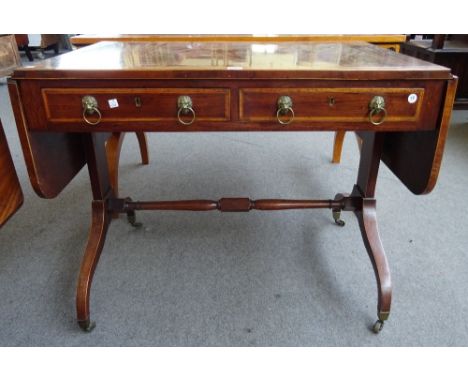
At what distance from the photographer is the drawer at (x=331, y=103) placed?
1040mm

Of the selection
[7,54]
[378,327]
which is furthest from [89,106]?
[7,54]

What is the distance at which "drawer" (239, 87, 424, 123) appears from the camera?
1.04 metres

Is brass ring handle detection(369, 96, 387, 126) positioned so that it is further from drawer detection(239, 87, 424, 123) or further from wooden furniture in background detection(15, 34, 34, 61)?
wooden furniture in background detection(15, 34, 34, 61)

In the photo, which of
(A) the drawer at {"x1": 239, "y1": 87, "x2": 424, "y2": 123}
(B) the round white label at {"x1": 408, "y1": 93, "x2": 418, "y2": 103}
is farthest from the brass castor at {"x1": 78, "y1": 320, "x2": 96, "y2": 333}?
(B) the round white label at {"x1": 408, "y1": 93, "x2": 418, "y2": 103}

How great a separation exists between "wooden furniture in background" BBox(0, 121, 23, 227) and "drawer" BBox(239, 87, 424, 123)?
824 millimetres

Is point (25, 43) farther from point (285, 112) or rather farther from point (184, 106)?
point (285, 112)

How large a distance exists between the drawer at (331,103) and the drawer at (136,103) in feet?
0.25

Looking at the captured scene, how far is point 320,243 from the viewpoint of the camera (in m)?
1.77

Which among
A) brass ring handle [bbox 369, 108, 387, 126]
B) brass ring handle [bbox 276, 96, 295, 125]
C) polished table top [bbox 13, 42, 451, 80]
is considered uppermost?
polished table top [bbox 13, 42, 451, 80]

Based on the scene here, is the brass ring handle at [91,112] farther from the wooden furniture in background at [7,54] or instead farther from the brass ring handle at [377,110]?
the wooden furniture in background at [7,54]

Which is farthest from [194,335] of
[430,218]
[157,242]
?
[430,218]

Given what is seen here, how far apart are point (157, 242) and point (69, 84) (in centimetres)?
93

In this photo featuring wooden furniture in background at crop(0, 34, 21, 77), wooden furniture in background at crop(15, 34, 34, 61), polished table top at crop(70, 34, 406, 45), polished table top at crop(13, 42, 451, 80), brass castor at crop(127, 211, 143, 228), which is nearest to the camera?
polished table top at crop(13, 42, 451, 80)

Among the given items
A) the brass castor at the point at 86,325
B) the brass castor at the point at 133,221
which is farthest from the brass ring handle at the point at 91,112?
the brass castor at the point at 133,221
